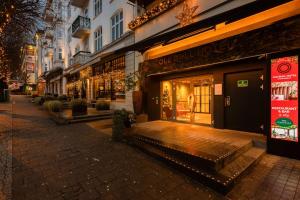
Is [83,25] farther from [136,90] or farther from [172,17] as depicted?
[172,17]

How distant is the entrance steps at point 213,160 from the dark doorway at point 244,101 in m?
1.05

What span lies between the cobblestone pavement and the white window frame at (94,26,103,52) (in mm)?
12581

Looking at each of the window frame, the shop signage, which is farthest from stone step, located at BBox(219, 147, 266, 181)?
the window frame

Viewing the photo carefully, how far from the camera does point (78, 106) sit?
11766mm

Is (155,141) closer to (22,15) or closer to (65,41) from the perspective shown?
(22,15)

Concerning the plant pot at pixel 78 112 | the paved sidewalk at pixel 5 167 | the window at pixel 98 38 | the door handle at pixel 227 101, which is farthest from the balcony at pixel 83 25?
the door handle at pixel 227 101

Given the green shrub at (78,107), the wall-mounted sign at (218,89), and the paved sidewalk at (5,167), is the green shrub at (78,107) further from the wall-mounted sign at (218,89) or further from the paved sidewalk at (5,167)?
the wall-mounted sign at (218,89)

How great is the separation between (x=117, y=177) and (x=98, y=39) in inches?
614

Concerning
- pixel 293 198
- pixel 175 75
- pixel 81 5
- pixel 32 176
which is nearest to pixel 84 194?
pixel 32 176

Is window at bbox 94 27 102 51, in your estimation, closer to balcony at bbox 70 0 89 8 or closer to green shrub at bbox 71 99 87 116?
balcony at bbox 70 0 89 8

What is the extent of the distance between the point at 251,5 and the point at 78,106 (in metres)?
10.7

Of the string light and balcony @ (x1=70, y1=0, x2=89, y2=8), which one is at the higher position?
balcony @ (x1=70, y1=0, x2=89, y2=8)

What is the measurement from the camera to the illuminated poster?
4648 mm

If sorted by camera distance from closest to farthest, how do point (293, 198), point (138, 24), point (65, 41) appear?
point (293, 198)
point (138, 24)
point (65, 41)
